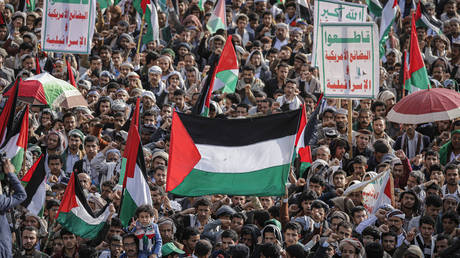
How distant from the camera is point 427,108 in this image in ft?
50.1

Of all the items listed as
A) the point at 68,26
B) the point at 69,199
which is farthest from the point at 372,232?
the point at 68,26

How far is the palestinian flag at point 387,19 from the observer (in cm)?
1972

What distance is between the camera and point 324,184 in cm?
1406

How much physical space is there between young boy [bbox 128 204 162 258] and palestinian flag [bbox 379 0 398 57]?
25.9 feet

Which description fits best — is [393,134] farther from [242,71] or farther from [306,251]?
[306,251]

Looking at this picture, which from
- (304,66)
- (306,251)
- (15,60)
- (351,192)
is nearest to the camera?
(306,251)

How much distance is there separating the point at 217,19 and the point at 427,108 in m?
5.91

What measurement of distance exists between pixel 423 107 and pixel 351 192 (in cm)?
216

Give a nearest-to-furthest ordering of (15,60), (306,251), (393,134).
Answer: (306,251) → (393,134) → (15,60)

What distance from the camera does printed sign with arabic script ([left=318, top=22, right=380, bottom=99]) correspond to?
15.5 metres

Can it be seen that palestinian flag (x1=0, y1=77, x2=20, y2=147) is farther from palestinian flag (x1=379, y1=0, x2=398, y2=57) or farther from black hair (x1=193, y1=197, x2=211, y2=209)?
palestinian flag (x1=379, y1=0, x2=398, y2=57)

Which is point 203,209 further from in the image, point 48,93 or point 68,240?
point 48,93

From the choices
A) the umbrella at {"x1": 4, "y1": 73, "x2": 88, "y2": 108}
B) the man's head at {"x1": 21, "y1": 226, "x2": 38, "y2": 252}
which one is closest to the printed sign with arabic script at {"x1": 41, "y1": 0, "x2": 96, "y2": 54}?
the umbrella at {"x1": 4, "y1": 73, "x2": 88, "y2": 108}

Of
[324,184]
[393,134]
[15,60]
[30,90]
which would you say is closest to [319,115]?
[393,134]
